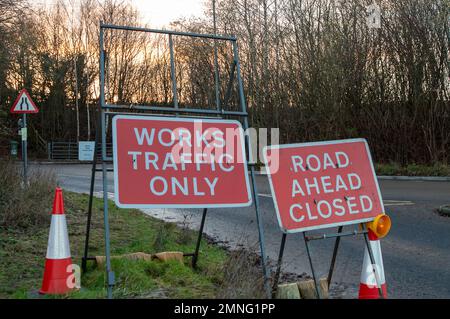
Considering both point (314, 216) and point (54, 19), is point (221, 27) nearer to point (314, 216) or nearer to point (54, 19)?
point (54, 19)

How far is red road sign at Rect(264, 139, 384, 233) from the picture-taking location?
4.55 metres

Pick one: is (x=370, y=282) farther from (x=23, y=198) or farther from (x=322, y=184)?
(x=23, y=198)

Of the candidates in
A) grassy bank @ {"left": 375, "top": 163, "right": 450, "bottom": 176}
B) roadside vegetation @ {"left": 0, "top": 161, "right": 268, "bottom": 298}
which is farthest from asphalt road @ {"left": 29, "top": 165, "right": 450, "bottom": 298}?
grassy bank @ {"left": 375, "top": 163, "right": 450, "bottom": 176}

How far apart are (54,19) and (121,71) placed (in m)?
6.94

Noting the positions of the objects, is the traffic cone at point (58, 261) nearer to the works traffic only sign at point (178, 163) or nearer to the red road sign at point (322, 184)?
the works traffic only sign at point (178, 163)

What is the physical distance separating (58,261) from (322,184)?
2.27 meters

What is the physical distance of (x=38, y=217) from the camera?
8164 mm

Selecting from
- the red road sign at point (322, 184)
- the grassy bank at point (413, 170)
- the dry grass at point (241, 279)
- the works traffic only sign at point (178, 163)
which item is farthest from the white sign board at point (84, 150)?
the red road sign at point (322, 184)

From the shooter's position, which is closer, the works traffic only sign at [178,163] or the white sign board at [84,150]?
the works traffic only sign at [178,163]

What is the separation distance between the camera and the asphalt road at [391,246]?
5.98 metres

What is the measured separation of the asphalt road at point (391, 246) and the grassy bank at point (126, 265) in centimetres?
60

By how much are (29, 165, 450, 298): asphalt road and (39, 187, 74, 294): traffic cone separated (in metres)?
Answer: 1.84
